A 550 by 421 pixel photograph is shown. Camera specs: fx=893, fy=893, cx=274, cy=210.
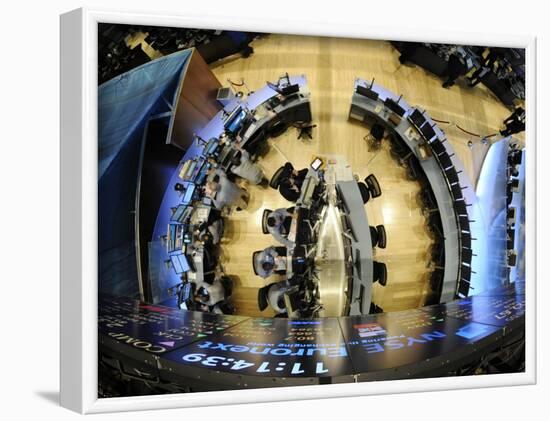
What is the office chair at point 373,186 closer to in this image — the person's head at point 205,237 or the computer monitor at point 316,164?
the computer monitor at point 316,164

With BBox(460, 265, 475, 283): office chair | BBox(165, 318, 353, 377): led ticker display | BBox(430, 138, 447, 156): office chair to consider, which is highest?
BBox(430, 138, 447, 156): office chair

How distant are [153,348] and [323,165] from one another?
1201 millimetres

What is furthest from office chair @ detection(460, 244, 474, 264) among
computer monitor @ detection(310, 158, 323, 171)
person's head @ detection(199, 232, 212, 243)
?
person's head @ detection(199, 232, 212, 243)

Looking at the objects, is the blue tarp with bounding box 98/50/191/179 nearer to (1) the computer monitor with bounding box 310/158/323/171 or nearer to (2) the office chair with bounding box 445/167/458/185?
(1) the computer monitor with bounding box 310/158/323/171

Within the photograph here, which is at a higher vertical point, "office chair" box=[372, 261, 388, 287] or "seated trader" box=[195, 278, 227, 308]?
"office chair" box=[372, 261, 388, 287]

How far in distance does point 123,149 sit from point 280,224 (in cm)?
85

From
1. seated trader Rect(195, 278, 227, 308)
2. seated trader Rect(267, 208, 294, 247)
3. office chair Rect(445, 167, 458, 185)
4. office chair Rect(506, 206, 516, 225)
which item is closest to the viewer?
seated trader Rect(195, 278, 227, 308)

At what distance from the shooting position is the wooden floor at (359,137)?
13.9 feet

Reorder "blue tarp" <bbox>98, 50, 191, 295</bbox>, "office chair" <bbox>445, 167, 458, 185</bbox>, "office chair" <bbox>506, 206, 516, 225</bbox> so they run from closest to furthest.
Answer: "blue tarp" <bbox>98, 50, 191, 295</bbox>, "office chair" <bbox>445, 167, 458, 185</bbox>, "office chair" <bbox>506, 206, 516, 225</bbox>

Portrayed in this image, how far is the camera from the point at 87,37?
378 cm

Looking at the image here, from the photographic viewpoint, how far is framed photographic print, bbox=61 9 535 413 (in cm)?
387

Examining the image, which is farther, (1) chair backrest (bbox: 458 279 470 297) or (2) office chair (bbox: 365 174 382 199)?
(1) chair backrest (bbox: 458 279 470 297)

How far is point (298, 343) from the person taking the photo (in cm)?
423

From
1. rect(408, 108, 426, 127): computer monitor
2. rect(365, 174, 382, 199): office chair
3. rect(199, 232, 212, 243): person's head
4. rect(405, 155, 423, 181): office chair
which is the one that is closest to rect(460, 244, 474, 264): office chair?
rect(405, 155, 423, 181): office chair
